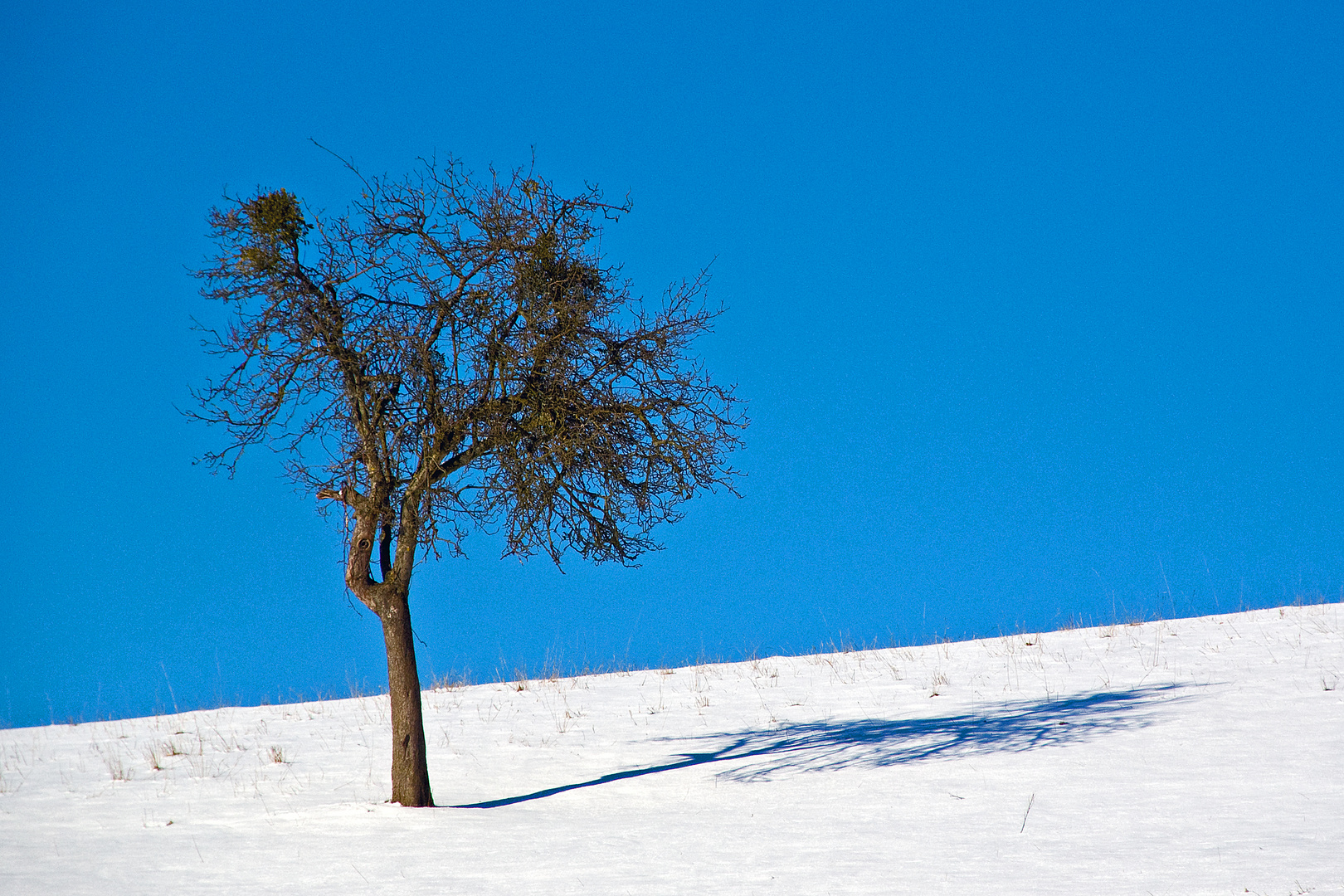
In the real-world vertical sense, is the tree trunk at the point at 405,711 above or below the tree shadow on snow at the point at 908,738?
above

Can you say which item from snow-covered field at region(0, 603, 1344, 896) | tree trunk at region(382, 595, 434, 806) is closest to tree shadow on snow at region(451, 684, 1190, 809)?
snow-covered field at region(0, 603, 1344, 896)

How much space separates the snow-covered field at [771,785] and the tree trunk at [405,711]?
16.0 inches

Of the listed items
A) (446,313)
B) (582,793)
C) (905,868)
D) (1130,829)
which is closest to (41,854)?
(582,793)

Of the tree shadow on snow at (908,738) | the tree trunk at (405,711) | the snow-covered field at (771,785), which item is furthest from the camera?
the tree shadow on snow at (908,738)

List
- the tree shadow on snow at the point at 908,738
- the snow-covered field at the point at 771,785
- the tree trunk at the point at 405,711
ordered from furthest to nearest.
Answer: the tree shadow on snow at the point at 908,738 < the tree trunk at the point at 405,711 < the snow-covered field at the point at 771,785

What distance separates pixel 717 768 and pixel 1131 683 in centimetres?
741

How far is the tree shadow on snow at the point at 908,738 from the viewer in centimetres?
1317

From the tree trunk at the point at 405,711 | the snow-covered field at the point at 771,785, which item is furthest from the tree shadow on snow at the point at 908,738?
the tree trunk at the point at 405,711

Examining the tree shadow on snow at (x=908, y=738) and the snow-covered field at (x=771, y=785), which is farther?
the tree shadow on snow at (x=908, y=738)

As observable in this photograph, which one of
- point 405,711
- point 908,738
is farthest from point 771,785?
point 405,711

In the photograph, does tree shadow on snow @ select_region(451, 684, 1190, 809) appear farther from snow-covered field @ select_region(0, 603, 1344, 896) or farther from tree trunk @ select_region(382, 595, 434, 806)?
tree trunk @ select_region(382, 595, 434, 806)

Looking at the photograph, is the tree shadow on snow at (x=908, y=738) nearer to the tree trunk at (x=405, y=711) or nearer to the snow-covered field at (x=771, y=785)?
the snow-covered field at (x=771, y=785)

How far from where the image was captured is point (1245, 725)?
42.7 feet

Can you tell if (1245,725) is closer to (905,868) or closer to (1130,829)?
(1130,829)
